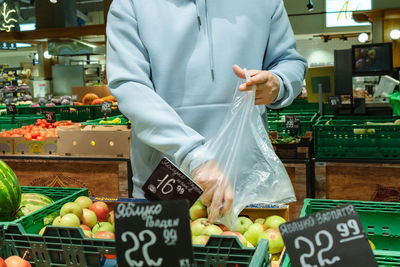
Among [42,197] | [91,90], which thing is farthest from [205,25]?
[91,90]

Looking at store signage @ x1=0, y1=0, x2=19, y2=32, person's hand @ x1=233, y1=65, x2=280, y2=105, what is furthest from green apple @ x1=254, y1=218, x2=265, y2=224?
store signage @ x1=0, y1=0, x2=19, y2=32

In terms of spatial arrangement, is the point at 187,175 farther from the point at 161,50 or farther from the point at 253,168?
the point at 161,50

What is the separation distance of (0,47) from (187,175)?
489 inches

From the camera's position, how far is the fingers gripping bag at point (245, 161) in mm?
1258

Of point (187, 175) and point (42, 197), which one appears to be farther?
point (42, 197)

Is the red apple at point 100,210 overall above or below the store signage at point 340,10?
below

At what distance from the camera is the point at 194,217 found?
1.55 meters

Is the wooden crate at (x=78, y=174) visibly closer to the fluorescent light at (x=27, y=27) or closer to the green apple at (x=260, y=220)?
the green apple at (x=260, y=220)

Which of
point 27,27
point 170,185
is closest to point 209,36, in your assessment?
point 170,185

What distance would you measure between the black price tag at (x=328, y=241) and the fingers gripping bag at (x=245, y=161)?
0.39 m

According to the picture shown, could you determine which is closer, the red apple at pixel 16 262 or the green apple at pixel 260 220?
the red apple at pixel 16 262

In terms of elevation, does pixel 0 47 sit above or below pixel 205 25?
above

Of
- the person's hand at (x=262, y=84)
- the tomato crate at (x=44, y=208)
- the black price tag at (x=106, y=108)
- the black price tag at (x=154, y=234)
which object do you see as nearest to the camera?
the black price tag at (x=154, y=234)

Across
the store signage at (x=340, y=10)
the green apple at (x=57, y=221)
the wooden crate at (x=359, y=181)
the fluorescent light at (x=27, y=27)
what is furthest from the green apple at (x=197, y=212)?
the fluorescent light at (x=27, y=27)
